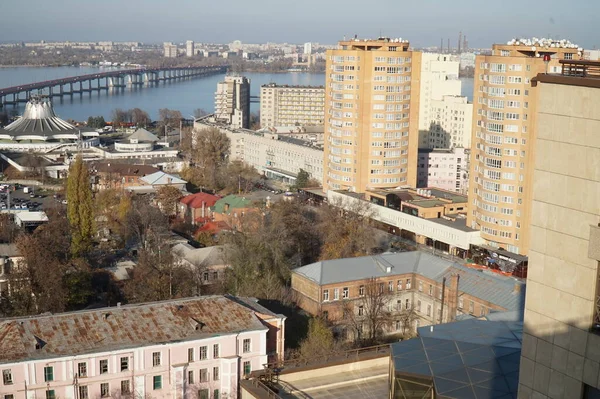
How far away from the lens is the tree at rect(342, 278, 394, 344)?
811 centimetres

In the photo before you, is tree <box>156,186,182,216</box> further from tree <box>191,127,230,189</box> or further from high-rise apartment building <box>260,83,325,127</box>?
high-rise apartment building <box>260,83,325,127</box>

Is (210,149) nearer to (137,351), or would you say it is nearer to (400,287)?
(400,287)

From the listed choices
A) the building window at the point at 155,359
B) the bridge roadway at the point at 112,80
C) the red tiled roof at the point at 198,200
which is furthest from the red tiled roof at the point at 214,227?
the bridge roadway at the point at 112,80

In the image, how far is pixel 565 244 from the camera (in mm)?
1785

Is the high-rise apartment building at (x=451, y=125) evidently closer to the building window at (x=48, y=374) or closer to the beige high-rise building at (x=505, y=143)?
the beige high-rise building at (x=505, y=143)

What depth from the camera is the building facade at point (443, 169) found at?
17.2 m

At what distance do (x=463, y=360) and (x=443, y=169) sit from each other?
14.3 metres

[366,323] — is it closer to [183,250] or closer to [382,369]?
[183,250]

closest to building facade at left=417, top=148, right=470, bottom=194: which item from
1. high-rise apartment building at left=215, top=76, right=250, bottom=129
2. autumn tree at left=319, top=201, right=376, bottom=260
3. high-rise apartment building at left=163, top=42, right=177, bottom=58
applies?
autumn tree at left=319, top=201, right=376, bottom=260

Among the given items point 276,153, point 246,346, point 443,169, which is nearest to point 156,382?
point 246,346

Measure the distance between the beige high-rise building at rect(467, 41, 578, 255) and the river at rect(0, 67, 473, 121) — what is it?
24.0m

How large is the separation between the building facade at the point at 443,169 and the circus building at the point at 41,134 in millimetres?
7974

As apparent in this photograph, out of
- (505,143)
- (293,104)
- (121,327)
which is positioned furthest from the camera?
(293,104)

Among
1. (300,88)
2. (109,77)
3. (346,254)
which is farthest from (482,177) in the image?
(109,77)
